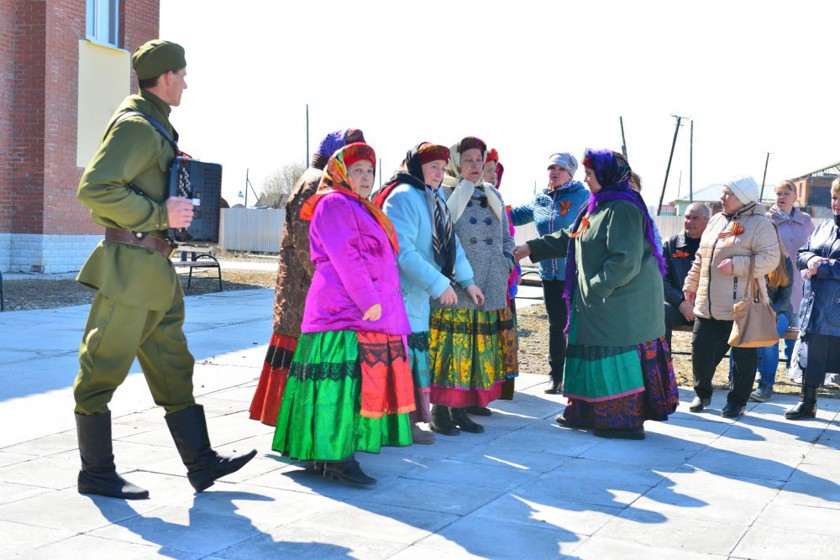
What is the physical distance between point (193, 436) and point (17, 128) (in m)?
16.0

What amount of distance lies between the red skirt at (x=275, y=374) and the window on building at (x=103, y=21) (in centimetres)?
1586

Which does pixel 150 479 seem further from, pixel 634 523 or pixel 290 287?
pixel 634 523

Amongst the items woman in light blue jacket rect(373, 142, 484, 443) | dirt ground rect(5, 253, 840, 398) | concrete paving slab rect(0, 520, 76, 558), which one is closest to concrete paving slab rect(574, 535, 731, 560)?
woman in light blue jacket rect(373, 142, 484, 443)

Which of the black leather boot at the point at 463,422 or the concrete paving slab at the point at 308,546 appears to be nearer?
the concrete paving slab at the point at 308,546

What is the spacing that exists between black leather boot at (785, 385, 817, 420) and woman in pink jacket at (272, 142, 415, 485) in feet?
11.4

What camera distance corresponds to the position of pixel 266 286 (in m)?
19.1

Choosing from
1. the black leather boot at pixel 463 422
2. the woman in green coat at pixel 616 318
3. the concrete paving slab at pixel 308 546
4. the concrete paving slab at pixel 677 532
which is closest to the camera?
the concrete paving slab at pixel 308 546

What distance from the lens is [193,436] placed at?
4.85 meters

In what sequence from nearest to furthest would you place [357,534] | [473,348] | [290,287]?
[357,534]
[290,287]
[473,348]

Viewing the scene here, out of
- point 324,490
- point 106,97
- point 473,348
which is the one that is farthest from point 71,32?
point 324,490

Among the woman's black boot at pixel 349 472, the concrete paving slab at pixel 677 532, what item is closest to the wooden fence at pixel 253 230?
the woman's black boot at pixel 349 472

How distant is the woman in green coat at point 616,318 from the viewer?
253 inches

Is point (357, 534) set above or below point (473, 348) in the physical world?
below

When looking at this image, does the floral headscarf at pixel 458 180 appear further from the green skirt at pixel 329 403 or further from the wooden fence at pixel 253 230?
the wooden fence at pixel 253 230
